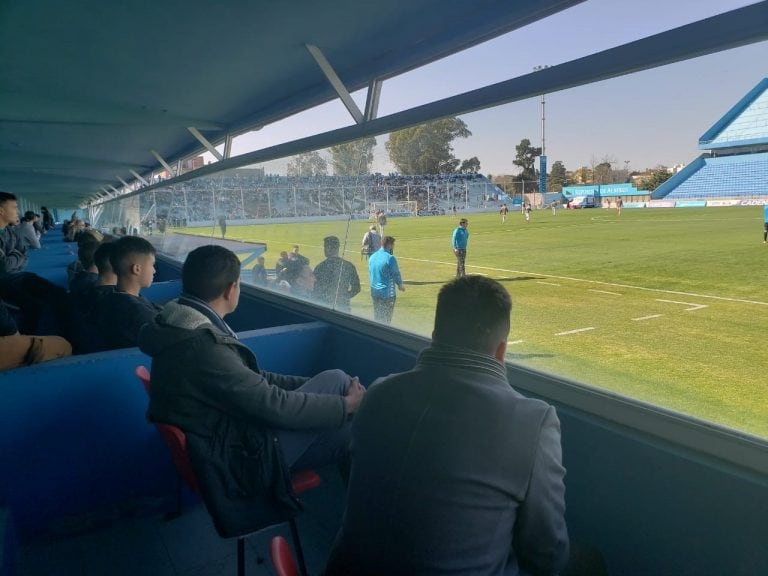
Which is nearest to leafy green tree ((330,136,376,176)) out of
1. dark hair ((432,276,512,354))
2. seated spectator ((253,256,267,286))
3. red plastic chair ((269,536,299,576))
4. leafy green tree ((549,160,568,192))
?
leafy green tree ((549,160,568,192))

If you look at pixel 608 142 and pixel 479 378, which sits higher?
pixel 608 142

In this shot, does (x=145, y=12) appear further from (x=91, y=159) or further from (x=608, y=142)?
(x=91, y=159)

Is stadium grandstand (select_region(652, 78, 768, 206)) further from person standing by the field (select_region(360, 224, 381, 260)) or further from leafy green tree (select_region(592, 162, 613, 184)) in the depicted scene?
person standing by the field (select_region(360, 224, 381, 260))

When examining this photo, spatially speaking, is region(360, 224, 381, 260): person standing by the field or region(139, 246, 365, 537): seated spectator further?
region(360, 224, 381, 260): person standing by the field

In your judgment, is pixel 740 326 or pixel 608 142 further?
pixel 740 326

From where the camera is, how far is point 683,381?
19.7 ft

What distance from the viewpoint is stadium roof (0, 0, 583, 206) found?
2160 millimetres

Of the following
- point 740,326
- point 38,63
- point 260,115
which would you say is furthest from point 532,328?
point 38,63

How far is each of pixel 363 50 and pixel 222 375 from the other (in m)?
1.97

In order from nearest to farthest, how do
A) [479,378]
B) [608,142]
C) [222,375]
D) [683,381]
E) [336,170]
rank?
[479,378], [222,375], [608,142], [336,170], [683,381]

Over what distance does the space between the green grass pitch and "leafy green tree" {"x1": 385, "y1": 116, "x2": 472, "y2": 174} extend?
50 centimetres

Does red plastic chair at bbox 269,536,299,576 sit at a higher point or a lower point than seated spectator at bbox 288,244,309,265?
lower

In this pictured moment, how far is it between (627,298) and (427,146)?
33.0 ft

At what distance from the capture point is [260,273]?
4.41m
